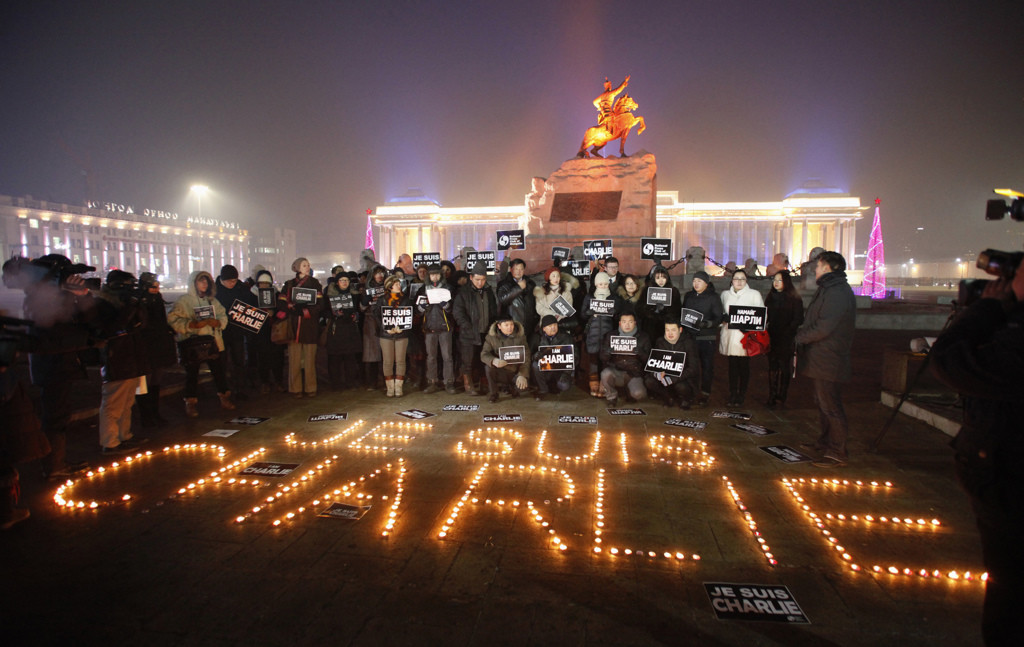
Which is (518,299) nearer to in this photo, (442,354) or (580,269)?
(442,354)

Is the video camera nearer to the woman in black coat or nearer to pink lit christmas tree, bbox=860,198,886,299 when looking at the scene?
the woman in black coat

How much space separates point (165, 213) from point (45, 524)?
108751mm

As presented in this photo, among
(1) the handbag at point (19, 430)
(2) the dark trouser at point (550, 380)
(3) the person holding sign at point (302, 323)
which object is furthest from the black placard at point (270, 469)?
(2) the dark trouser at point (550, 380)

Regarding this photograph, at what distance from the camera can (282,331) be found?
346 inches

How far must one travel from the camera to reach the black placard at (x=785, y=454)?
568 cm

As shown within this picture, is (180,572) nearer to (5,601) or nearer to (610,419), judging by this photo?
(5,601)

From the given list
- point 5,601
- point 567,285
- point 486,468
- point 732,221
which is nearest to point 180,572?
point 5,601

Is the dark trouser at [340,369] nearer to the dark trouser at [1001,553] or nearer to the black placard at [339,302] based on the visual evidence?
the black placard at [339,302]

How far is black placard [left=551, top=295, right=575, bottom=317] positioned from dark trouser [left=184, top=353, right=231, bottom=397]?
5577 mm

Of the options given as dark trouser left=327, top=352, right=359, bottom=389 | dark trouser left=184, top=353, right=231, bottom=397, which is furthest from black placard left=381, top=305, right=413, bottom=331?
dark trouser left=184, top=353, right=231, bottom=397

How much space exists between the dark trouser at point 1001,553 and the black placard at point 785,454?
140 inches

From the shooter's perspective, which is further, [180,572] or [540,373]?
[540,373]

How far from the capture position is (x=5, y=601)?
A: 3197mm

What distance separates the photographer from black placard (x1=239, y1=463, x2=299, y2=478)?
533cm
